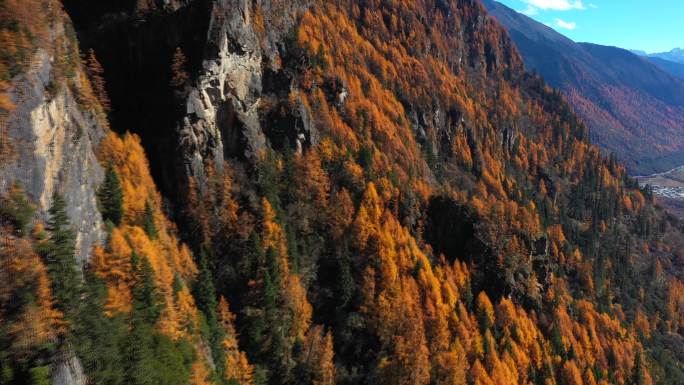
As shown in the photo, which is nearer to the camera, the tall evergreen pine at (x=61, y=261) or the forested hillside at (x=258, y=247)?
the tall evergreen pine at (x=61, y=261)

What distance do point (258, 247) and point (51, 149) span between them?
117 feet

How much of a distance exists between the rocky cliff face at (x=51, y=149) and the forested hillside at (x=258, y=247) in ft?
2.72

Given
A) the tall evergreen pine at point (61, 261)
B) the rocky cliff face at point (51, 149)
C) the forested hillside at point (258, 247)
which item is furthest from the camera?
the forested hillside at point (258, 247)

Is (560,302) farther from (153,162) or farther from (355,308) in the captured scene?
(153,162)

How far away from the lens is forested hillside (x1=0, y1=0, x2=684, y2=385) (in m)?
43.0

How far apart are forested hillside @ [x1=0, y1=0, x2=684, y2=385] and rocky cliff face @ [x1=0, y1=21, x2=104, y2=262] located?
2.72ft

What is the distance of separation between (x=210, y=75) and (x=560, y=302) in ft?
333

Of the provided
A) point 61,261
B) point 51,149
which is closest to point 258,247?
point 51,149

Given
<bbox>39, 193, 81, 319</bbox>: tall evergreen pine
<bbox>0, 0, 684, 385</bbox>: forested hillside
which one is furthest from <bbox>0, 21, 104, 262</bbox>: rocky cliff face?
<bbox>39, 193, 81, 319</bbox>: tall evergreen pine

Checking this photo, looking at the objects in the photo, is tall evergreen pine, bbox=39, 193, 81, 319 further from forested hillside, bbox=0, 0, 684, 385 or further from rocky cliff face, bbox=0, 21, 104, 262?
rocky cliff face, bbox=0, 21, 104, 262

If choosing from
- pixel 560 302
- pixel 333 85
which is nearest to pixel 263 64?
pixel 333 85

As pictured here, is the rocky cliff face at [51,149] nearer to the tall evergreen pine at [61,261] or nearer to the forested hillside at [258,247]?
the forested hillside at [258,247]

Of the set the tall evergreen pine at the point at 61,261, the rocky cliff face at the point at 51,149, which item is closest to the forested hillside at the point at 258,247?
the tall evergreen pine at the point at 61,261

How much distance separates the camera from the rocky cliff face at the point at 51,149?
136ft
